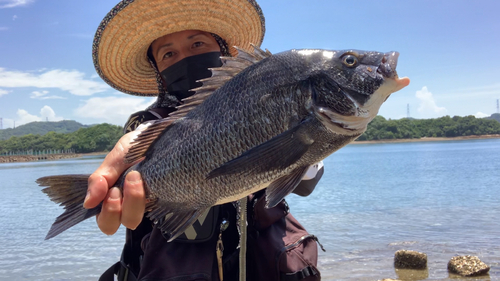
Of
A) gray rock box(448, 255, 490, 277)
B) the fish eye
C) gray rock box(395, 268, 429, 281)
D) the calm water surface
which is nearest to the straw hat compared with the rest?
the fish eye

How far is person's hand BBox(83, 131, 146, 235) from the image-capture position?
6.12 feet

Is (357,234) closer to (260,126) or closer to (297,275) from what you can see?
(297,275)

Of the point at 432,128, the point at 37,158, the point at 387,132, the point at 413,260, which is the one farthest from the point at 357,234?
the point at 37,158

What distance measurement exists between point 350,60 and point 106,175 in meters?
1.43

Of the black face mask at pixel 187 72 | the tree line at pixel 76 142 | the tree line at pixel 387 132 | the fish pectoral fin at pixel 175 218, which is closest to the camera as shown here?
the fish pectoral fin at pixel 175 218

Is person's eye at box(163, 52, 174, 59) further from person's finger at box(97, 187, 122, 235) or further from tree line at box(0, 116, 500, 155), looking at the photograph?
tree line at box(0, 116, 500, 155)

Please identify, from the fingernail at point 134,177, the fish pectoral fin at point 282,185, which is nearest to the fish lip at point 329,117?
the fish pectoral fin at point 282,185

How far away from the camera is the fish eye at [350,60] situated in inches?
66.0

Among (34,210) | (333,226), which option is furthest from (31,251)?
(333,226)

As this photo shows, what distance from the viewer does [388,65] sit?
1621mm

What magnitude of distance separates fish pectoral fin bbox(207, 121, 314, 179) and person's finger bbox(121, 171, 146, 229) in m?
0.61

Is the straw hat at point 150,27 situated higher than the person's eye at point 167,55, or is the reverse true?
the straw hat at point 150,27

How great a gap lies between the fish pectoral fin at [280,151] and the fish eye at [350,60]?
0.37m

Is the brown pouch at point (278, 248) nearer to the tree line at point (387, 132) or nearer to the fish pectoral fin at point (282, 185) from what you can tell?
the fish pectoral fin at point (282, 185)
